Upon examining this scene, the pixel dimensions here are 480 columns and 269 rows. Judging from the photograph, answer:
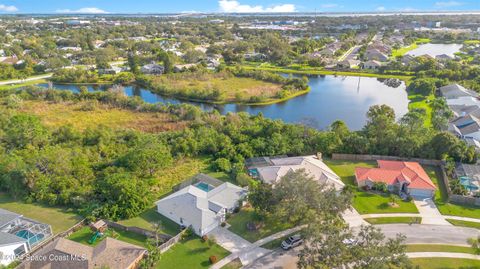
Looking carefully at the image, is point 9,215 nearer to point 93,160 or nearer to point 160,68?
point 93,160

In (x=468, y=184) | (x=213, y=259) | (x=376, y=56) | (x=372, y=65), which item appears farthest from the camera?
(x=376, y=56)

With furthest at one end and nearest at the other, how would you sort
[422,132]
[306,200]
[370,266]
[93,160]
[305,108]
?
[305,108] < [422,132] < [93,160] < [306,200] < [370,266]

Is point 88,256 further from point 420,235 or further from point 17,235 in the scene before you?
point 420,235

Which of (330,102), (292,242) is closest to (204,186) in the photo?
(292,242)

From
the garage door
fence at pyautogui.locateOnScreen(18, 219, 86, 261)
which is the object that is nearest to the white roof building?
the garage door

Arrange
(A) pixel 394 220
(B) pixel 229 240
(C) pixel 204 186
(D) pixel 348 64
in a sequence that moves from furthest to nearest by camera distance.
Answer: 1. (D) pixel 348 64
2. (C) pixel 204 186
3. (A) pixel 394 220
4. (B) pixel 229 240

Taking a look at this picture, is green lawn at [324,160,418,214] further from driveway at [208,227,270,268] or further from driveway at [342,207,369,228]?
driveway at [208,227,270,268]

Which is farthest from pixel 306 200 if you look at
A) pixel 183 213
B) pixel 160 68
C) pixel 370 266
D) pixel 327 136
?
pixel 160 68
